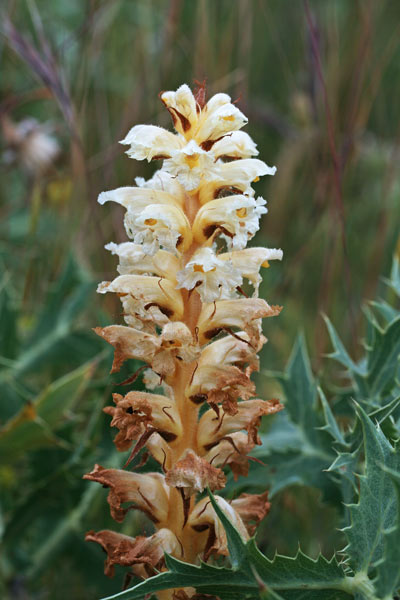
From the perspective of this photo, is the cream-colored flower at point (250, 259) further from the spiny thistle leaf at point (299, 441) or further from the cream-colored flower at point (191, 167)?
the spiny thistle leaf at point (299, 441)

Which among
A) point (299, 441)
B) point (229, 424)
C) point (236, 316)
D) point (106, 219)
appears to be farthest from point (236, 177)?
point (106, 219)

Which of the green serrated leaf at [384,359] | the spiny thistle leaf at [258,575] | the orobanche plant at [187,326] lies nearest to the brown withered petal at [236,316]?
the orobanche plant at [187,326]

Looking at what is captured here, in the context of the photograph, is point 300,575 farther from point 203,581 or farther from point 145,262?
point 145,262

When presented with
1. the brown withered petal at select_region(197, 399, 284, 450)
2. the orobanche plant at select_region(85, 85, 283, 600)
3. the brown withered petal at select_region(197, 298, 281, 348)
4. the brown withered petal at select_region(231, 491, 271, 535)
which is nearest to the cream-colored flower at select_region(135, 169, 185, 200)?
the orobanche plant at select_region(85, 85, 283, 600)

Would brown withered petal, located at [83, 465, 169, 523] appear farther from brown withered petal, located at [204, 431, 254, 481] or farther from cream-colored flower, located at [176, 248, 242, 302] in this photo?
cream-colored flower, located at [176, 248, 242, 302]

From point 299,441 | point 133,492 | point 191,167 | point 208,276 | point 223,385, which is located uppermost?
point 191,167
